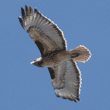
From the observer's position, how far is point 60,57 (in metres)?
6.85

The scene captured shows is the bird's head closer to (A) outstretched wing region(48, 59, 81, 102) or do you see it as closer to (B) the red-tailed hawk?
(B) the red-tailed hawk

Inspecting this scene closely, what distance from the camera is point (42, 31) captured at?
20.9 feet

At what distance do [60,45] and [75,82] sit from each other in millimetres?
1531

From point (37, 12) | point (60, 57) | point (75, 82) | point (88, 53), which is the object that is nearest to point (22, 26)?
point (37, 12)

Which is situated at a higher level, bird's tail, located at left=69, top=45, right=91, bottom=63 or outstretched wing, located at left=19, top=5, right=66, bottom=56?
outstretched wing, located at left=19, top=5, right=66, bottom=56

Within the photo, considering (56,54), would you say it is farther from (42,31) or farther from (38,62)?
(42,31)

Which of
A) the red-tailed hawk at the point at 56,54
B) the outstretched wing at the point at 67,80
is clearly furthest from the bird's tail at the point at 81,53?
the outstretched wing at the point at 67,80

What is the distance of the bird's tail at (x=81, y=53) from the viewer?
6.58 metres

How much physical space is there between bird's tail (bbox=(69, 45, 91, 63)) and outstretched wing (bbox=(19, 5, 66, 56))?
357 millimetres

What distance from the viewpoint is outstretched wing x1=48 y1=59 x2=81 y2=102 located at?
7168mm

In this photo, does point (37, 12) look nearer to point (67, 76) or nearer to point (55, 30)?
point (55, 30)

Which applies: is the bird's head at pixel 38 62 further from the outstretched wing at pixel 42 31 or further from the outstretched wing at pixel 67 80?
the outstretched wing at pixel 67 80

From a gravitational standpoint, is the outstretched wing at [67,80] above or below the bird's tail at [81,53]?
below

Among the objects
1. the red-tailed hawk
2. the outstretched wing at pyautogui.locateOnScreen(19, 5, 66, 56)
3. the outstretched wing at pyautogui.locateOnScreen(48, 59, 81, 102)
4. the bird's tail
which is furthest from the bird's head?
the bird's tail
